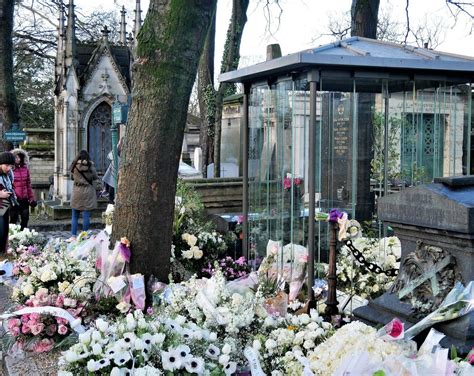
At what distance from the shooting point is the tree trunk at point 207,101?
1948 centimetres

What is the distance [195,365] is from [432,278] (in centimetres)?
160

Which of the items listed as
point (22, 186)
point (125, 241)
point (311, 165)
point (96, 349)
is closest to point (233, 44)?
point (22, 186)

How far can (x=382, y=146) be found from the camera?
7.61m

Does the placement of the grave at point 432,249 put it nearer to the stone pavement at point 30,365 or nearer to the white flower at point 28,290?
the stone pavement at point 30,365

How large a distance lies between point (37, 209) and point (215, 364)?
16.5 metres

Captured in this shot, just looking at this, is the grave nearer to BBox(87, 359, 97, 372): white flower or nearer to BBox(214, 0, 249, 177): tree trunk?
BBox(87, 359, 97, 372): white flower

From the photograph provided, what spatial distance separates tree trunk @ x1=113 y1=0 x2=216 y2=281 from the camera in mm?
6090

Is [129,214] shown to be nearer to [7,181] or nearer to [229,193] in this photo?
[7,181]

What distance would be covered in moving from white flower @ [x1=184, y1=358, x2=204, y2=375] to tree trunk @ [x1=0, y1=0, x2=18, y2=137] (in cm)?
1537

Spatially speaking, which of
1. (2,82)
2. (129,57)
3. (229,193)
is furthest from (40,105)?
(229,193)

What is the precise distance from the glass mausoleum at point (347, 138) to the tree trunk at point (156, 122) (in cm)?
A: 103

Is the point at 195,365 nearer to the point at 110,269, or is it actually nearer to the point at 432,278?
the point at 432,278

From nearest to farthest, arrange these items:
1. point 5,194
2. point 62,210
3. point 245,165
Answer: point 245,165, point 5,194, point 62,210

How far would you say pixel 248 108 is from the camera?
8.22 m
